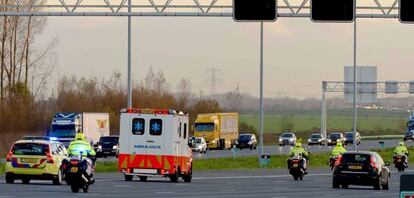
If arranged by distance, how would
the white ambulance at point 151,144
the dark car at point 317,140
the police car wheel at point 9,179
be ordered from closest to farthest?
the police car wheel at point 9,179 < the white ambulance at point 151,144 < the dark car at point 317,140

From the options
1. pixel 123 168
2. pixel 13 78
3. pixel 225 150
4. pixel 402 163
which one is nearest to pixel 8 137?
pixel 13 78

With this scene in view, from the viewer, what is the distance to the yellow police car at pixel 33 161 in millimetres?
38562

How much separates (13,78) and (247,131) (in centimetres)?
5034

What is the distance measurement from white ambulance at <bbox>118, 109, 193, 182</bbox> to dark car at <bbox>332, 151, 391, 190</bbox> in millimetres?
5653

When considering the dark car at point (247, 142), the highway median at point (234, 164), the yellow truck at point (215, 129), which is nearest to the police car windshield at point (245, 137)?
the dark car at point (247, 142)

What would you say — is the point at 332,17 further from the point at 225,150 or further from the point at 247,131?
the point at 247,131

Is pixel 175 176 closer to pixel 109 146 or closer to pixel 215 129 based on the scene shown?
pixel 109 146

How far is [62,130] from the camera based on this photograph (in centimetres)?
7744

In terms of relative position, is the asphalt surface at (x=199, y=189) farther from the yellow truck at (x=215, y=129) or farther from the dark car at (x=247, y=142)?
the dark car at (x=247, y=142)

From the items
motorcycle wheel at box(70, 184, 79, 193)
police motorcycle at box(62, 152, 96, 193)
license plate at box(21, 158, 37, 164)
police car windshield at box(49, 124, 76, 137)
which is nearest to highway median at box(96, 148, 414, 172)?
police car windshield at box(49, 124, 76, 137)

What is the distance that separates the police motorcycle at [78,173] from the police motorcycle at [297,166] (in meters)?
15.3

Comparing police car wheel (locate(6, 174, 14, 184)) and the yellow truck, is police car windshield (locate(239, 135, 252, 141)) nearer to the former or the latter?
the yellow truck

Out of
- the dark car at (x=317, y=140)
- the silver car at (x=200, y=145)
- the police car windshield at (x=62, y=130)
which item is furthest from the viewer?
the dark car at (x=317, y=140)

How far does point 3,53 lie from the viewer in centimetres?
8619
